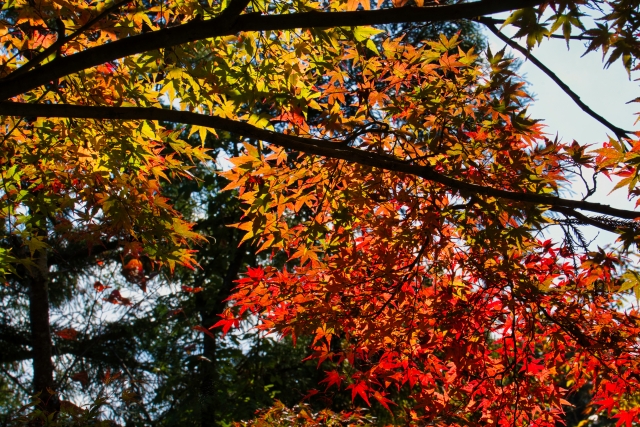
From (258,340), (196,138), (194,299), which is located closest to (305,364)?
(258,340)

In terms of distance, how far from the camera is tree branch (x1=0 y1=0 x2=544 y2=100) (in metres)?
1.54

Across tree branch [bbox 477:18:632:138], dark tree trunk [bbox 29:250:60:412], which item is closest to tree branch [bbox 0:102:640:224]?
tree branch [bbox 477:18:632:138]

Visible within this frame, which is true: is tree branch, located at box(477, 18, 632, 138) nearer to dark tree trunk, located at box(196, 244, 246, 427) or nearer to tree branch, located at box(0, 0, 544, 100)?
tree branch, located at box(0, 0, 544, 100)

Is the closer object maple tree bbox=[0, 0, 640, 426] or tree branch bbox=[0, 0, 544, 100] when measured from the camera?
tree branch bbox=[0, 0, 544, 100]

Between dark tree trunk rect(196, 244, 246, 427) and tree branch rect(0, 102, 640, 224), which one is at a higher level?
dark tree trunk rect(196, 244, 246, 427)

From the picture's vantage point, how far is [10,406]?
7086 millimetres

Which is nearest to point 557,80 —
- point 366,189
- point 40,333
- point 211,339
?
point 366,189

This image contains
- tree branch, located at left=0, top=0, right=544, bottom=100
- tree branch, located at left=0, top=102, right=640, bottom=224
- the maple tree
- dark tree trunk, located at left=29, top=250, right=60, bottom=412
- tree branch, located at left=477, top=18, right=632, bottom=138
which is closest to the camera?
tree branch, located at left=0, top=0, right=544, bottom=100

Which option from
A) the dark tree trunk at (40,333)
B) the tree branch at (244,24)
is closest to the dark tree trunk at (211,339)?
the dark tree trunk at (40,333)

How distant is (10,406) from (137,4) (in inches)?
247

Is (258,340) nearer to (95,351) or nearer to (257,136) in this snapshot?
(95,351)

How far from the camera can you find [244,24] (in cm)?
166

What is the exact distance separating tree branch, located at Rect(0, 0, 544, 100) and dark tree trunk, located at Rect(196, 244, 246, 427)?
14.7 feet

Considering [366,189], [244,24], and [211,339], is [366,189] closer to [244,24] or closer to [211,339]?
[244,24]
